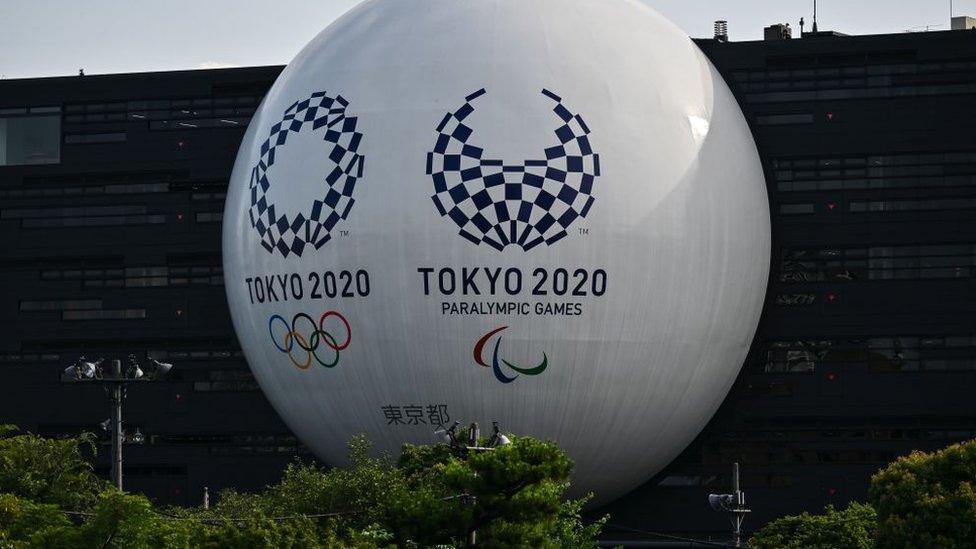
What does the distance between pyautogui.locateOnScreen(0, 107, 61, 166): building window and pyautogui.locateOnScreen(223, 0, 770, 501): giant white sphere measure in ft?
33.9

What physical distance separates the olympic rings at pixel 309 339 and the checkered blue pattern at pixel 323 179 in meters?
1.67

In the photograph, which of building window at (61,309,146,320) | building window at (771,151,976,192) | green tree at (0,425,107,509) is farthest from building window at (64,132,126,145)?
building window at (771,151,976,192)

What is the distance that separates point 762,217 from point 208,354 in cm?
1623

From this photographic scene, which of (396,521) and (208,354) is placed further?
(208,354)

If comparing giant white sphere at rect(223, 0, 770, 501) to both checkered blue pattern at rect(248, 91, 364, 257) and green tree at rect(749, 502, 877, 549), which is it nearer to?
checkered blue pattern at rect(248, 91, 364, 257)

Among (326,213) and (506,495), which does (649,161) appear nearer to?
(326,213)

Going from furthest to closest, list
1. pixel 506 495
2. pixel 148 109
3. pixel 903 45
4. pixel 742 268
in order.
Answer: pixel 148 109 → pixel 903 45 → pixel 742 268 → pixel 506 495

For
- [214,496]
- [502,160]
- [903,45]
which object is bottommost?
[214,496]

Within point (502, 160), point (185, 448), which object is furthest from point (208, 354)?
point (502, 160)

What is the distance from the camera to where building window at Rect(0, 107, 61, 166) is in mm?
59938

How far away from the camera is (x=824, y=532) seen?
1855 inches

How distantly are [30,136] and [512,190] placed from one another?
743 inches

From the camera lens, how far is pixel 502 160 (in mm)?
47656

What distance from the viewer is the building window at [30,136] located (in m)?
59.9
